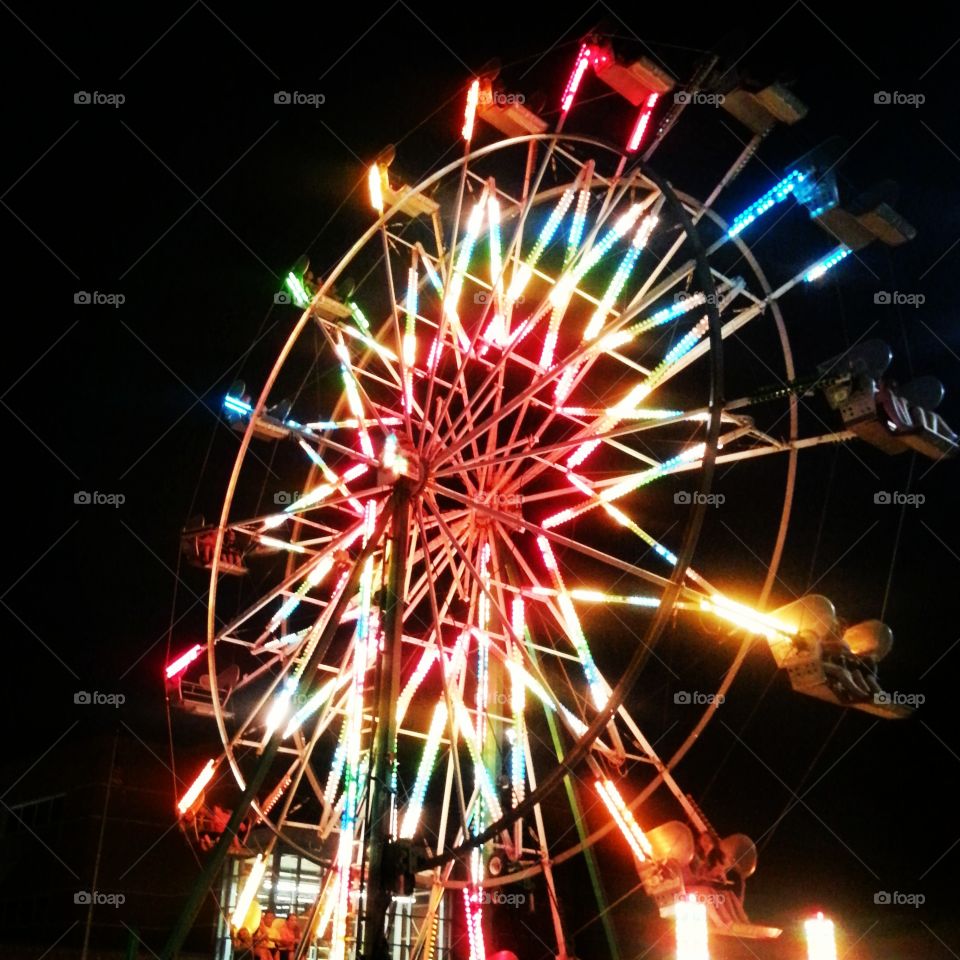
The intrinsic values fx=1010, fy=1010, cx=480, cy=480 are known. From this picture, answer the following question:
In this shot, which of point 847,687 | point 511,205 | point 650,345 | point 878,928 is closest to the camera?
point 847,687

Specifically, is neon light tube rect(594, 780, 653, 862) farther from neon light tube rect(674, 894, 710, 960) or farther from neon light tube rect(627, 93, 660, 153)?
neon light tube rect(627, 93, 660, 153)

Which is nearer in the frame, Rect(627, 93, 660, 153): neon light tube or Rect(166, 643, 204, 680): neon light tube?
Rect(627, 93, 660, 153): neon light tube

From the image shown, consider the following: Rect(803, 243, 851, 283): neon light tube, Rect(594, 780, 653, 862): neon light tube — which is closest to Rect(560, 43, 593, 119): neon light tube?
Rect(803, 243, 851, 283): neon light tube

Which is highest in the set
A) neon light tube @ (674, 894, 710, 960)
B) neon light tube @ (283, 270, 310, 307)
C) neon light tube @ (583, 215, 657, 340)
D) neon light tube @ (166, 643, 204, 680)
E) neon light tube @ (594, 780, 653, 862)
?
neon light tube @ (583, 215, 657, 340)

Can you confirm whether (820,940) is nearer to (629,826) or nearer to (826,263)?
(629,826)

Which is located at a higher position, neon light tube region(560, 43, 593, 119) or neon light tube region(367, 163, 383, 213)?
neon light tube region(560, 43, 593, 119)

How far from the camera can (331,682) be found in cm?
1376

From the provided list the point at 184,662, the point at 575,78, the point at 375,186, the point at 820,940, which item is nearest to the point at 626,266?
the point at 575,78

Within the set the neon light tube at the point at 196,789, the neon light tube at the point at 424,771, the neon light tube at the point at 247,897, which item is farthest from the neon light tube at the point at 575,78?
the neon light tube at the point at 247,897

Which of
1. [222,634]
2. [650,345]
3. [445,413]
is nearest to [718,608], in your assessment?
[445,413]

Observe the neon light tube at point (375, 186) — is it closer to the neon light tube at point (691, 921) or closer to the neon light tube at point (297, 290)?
the neon light tube at point (297, 290)

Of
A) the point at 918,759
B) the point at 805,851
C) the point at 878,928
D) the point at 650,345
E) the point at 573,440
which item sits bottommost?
the point at 878,928

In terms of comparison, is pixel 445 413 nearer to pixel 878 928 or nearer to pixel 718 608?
pixel 718 608

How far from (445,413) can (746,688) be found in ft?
34.7
